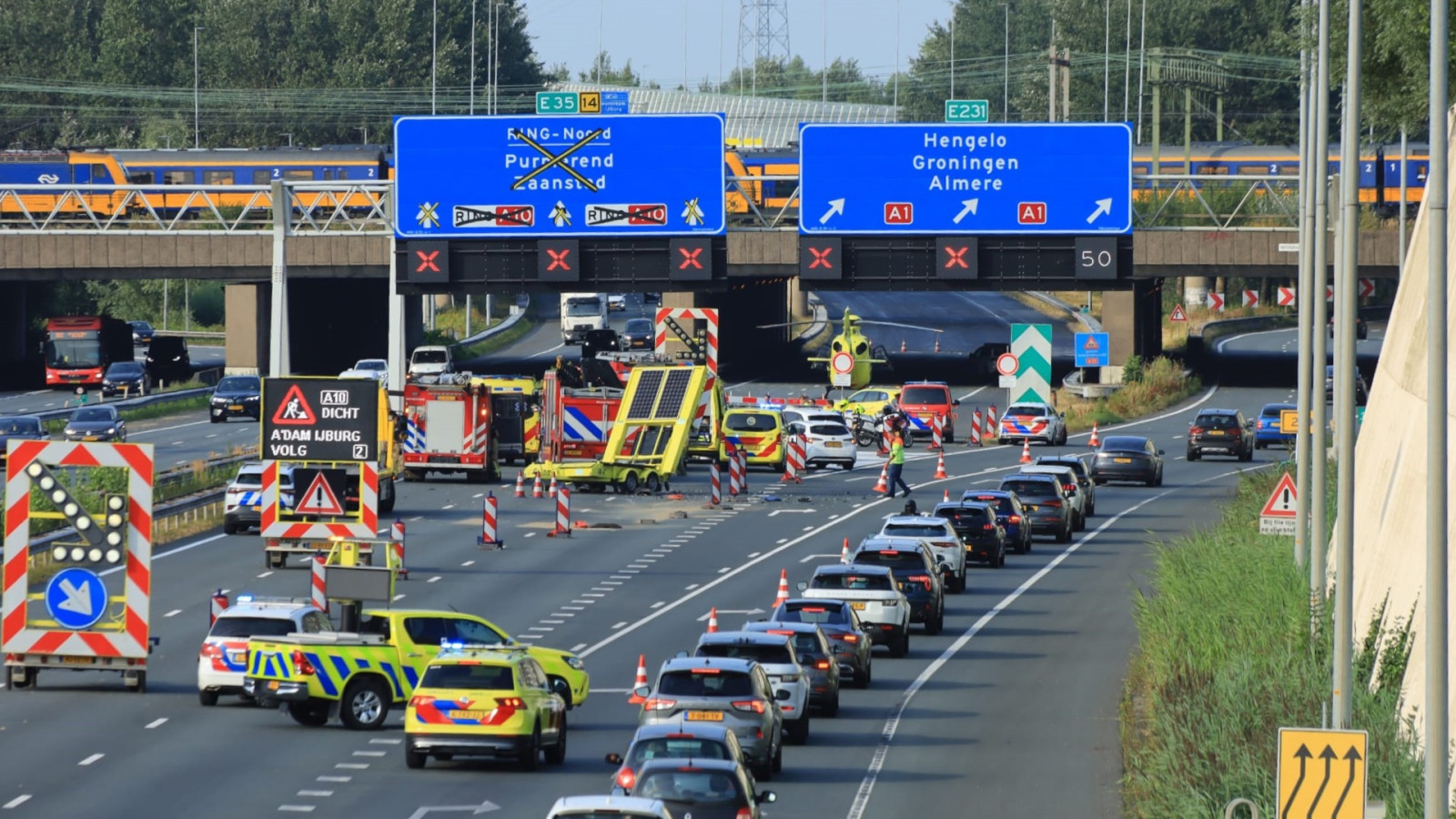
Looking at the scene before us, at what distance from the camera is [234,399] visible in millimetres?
75625

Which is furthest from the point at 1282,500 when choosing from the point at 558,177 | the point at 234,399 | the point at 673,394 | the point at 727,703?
the point at 234,399

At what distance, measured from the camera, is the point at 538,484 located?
179 ft

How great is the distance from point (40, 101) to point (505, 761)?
495ft

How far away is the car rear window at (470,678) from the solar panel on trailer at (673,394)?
31660 millimetres

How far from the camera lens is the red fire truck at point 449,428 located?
183ft

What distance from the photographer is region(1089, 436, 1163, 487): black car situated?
60.1 m

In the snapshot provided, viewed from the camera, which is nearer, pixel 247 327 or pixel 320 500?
pixel 320 500

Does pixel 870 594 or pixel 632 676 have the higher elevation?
pixel 870 594

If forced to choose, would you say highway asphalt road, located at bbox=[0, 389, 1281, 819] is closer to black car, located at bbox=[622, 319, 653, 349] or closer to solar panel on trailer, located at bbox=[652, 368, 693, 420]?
solar panel on trailer, located at bbox=[652, 368, 693, 420]

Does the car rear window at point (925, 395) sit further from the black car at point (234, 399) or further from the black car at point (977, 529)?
the black car at point (977, 529)

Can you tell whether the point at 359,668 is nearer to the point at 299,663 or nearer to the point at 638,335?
the point at 299,663

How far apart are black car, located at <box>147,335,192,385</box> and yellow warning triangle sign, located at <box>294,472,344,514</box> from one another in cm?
5017

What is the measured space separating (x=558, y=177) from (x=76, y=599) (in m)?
24.3

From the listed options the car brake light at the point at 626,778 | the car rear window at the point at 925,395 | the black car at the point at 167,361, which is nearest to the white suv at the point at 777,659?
the car brake light at the point at 626,778
